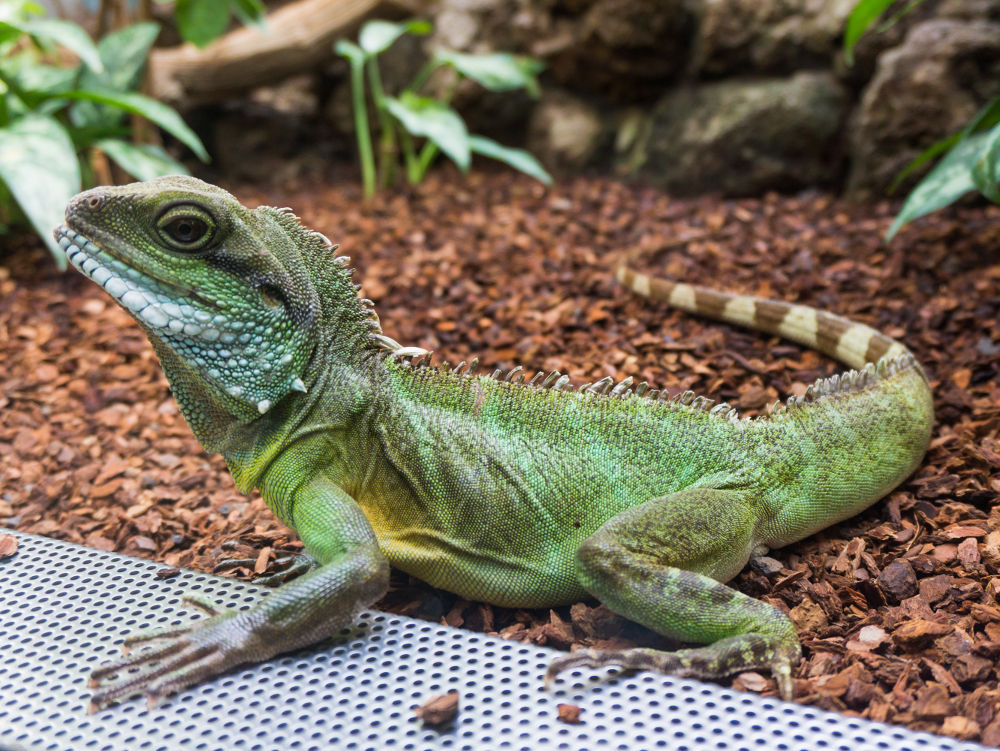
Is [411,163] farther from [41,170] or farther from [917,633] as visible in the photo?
[917,633]

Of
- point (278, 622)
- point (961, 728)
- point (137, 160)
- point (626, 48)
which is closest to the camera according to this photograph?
point (961, 728)

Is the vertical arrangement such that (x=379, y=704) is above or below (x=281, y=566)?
above

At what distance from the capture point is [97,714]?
2.08 metres

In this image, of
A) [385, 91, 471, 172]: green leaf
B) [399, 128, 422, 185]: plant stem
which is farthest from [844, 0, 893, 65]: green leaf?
[399, 128, 422, 185]: plant stem

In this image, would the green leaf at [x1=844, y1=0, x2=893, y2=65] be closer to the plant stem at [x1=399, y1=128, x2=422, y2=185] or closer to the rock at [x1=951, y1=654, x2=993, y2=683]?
the rock at [x1=951, y1=654, x2=993, y2=683]

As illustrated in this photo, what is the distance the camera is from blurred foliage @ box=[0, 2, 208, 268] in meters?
4.80

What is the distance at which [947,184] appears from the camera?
4.63 meters

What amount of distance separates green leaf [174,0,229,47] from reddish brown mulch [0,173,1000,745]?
1.55m

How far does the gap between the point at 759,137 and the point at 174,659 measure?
6.22m

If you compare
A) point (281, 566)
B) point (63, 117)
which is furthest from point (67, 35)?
point (281, 566)

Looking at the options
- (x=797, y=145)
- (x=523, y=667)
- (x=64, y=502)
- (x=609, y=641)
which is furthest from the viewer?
(x=797, y=145)

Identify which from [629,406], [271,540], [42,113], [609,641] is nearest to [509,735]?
[609,641]

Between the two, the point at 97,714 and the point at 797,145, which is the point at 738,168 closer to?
the point at 797,145

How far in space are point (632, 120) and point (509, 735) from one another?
7.11 metres
